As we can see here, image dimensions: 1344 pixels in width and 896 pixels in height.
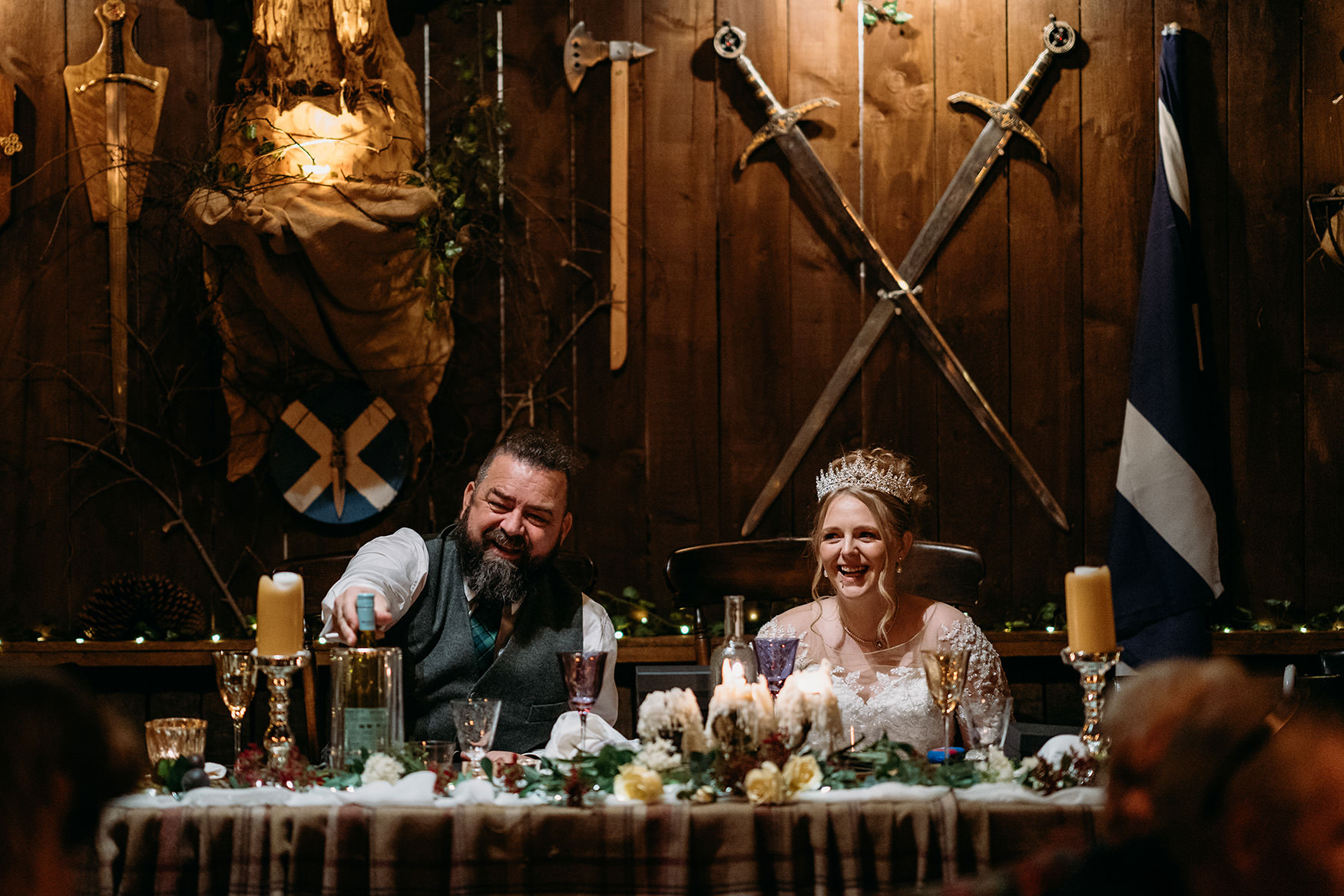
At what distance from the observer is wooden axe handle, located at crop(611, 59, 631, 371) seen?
368cm

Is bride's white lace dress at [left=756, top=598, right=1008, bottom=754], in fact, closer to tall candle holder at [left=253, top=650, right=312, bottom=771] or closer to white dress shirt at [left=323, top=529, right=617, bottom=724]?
white dress shirt at [left=323, top=529, right=617, bottom=724]

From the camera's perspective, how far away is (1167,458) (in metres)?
3.53

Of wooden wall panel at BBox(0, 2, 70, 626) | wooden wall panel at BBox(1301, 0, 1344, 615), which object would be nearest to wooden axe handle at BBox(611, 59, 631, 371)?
wooden wall panel at BBox(0, 2, 70, 626)

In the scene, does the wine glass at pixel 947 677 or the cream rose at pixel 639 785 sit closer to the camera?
the cream rose at pixel 639 785

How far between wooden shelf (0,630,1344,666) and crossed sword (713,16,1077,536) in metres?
0.44

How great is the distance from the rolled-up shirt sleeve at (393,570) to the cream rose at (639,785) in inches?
35.3

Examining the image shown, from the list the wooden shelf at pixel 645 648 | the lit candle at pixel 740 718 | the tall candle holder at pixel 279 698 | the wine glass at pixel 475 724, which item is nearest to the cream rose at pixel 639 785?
the lit candle at pixel 740 718

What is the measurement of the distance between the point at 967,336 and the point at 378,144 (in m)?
1.92

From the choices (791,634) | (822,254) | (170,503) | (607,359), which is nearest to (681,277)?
(607,359)

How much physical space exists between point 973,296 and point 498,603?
197cm

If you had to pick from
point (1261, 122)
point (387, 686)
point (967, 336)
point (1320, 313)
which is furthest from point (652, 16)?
point (387, 686)

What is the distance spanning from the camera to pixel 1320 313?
3.75m

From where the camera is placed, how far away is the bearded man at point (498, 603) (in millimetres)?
2449

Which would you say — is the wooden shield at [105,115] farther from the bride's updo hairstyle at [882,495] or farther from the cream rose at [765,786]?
the cream rose at [765,786]
